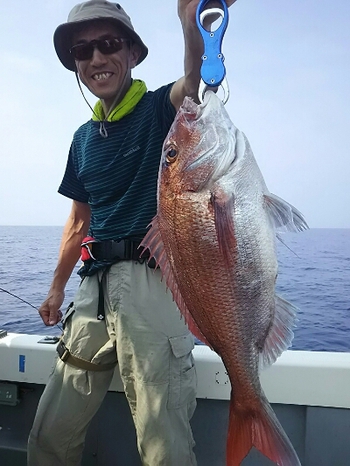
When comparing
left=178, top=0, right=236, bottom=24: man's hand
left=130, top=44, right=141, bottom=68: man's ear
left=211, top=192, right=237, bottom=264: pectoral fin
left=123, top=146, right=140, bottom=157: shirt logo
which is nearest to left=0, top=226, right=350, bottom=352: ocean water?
left=123, top=146, right=140, bottom=157: shirt logo

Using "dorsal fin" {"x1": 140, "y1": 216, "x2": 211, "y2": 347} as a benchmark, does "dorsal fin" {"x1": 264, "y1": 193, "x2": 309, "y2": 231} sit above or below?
above

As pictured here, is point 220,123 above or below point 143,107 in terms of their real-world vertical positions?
below

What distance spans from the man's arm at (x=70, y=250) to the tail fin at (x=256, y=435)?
182 cm

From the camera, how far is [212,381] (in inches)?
115

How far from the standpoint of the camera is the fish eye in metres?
1.65

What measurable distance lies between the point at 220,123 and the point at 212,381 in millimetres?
1865

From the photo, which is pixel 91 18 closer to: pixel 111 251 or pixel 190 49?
pixel 190 49

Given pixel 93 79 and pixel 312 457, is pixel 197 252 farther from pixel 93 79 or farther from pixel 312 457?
pixel 312 457

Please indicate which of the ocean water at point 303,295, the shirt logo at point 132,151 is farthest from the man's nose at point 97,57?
the ocean water at point 303,295

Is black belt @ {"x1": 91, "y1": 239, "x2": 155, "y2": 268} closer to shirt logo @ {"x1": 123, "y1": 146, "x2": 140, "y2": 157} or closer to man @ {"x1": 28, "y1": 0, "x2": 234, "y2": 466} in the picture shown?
man @ {"x1": 28, "y1": 0, "x2": 234, "y2": 466}

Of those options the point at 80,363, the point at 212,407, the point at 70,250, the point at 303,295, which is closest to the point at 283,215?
the point at 80,363

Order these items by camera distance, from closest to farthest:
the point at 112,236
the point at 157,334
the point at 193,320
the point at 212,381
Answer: the point at 193,320
the point at 157,334
the point at 112,236
the point at 212,381

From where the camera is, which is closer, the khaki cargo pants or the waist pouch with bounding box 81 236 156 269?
the khaki cargo pants

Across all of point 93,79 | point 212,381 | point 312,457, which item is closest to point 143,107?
point 93,79
